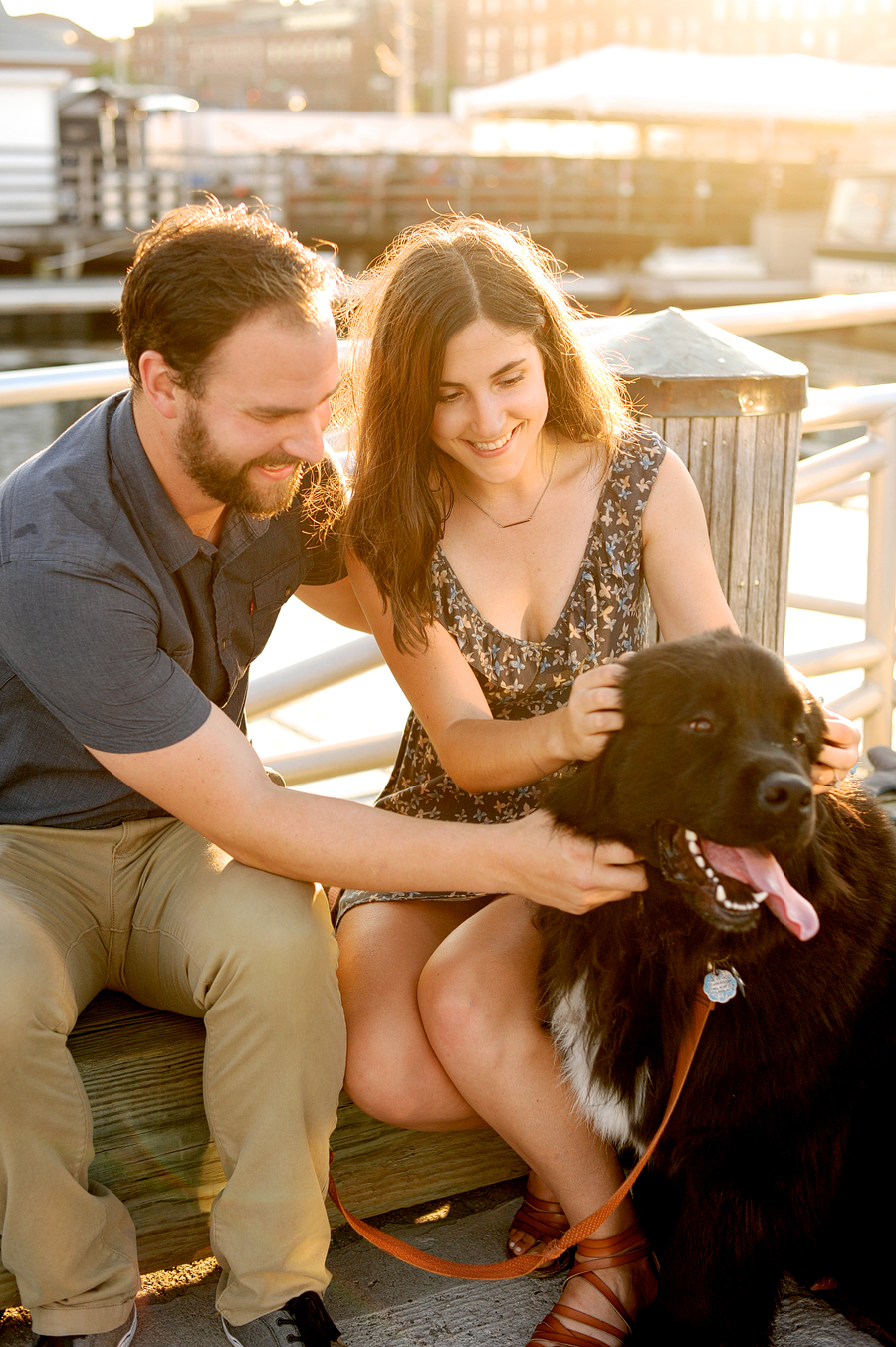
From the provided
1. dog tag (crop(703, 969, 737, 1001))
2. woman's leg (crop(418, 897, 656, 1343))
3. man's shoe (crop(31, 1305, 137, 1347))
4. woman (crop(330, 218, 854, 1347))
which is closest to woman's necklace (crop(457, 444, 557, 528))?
woman (crop(330, 218, 854, 1347))

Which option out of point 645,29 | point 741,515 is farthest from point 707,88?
point 645,29

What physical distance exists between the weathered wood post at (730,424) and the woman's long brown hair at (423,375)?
0.22 metres

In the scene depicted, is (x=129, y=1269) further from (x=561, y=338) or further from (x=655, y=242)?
(x=655, y=242)

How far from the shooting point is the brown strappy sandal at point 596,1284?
187 centimetres

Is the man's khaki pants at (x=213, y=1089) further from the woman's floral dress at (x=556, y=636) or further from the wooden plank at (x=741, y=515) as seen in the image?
the wooden plank at (x=741, y=515)

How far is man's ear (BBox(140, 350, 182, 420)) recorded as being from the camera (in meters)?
1.88

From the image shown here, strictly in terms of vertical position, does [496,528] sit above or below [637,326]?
below

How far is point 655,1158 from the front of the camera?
6.28 feet

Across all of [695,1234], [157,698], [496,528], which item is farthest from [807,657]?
[157,698]

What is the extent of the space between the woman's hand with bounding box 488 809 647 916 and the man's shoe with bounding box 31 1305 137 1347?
867mm

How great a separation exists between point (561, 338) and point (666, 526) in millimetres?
396

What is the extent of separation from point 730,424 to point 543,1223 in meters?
1.57

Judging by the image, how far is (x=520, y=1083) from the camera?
198 cm

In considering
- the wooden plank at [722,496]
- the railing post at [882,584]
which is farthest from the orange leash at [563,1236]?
the railing post at [882,584]
